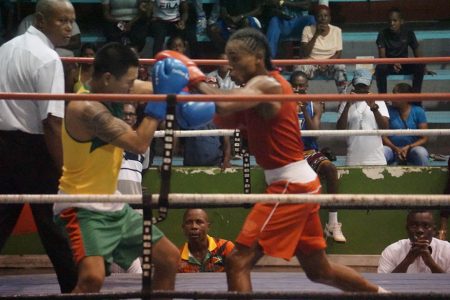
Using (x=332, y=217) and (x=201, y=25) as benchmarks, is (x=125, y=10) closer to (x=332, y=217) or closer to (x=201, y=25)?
(x=201, y=25)

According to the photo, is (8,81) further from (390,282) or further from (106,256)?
(390,282)

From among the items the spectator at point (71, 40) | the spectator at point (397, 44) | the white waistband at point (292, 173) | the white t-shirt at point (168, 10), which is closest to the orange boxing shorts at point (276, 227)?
the white waistband at point (292, 173)

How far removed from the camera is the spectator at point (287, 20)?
8422 mm

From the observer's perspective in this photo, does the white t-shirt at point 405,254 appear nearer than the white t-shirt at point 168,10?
Yes

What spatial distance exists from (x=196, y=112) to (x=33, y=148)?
36.3 inches

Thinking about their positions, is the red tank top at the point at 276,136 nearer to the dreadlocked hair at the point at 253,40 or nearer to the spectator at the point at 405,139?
the dreadlocked hair at the point at 253,40

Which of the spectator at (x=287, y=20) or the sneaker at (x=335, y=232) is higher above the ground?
the spectator at (x=287, y=20)

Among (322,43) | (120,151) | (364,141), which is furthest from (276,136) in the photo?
(322,43)

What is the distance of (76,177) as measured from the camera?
3.41 metres

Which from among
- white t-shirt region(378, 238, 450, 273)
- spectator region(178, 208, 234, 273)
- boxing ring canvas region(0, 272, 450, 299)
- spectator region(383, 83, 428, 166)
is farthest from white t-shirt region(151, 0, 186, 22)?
boxing ring canvas region(0, 272, 450, 299)

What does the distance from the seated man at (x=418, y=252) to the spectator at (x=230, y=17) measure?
354 centimetres

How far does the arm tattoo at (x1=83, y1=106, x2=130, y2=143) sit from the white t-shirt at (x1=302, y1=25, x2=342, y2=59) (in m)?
5.27

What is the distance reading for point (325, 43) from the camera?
27.5ft

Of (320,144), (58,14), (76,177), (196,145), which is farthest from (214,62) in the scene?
(320,144)
